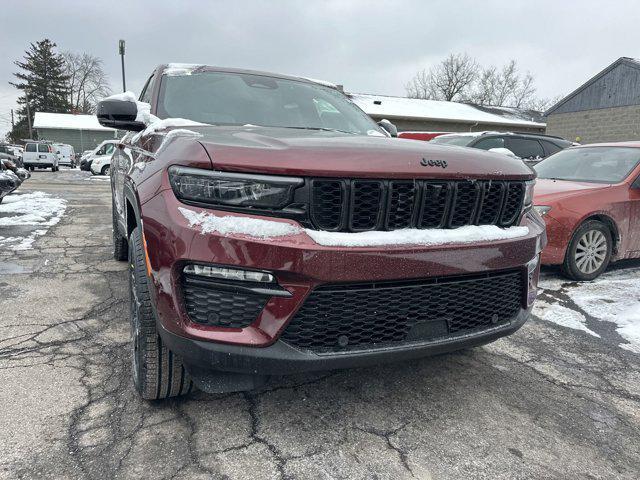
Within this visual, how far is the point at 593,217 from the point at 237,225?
4.22 m

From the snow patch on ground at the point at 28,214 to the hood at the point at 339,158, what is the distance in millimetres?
5108

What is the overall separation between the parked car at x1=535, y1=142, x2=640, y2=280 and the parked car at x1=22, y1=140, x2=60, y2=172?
2857cm

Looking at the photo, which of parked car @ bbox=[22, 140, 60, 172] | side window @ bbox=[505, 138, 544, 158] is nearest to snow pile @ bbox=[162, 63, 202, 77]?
side window @ bbox=[505, 138, 544, 158]

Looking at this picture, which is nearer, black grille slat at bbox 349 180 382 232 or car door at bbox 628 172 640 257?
black grille slat at bbox 349 180 382 232

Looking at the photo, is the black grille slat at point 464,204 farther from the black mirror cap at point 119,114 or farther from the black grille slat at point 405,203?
the black mirror cap at point 119,114

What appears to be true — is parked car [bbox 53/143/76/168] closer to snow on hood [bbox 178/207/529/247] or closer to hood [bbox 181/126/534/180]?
hood [bbox 181/126/534/180]

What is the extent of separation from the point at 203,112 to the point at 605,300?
3789mm

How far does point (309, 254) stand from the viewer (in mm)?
1703

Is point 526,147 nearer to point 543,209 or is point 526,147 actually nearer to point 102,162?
point 543,209

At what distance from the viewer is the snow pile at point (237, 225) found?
1705mm

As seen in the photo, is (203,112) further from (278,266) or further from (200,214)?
(278,266)

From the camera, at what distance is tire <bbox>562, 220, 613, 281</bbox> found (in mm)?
4547

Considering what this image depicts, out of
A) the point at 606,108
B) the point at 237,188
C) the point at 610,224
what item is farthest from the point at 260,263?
the point at 606,108

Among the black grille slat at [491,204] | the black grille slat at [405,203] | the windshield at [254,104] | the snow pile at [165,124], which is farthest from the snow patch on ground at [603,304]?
the snow pile at [165,124]
